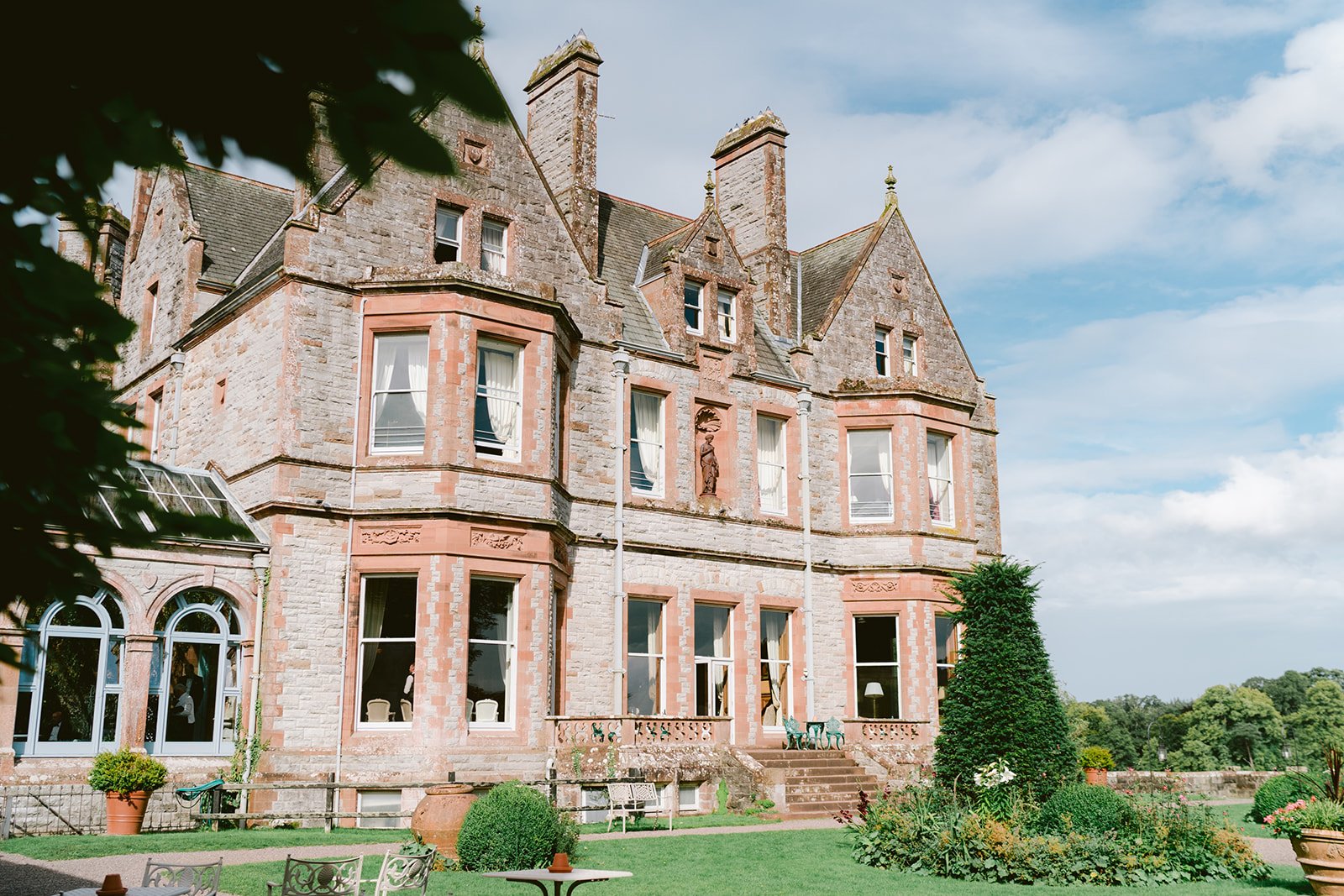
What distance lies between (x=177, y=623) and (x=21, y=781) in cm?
317

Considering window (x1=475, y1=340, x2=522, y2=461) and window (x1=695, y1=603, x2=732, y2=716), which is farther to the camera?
window (x1=695, y1=603, x2=732, y2=716)

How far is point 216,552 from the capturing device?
19.3m

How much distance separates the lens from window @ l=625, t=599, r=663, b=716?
77.4 feet

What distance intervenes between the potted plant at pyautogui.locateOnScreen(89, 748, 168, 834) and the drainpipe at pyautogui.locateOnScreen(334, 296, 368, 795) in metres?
2.91

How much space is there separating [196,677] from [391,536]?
3.83 meters

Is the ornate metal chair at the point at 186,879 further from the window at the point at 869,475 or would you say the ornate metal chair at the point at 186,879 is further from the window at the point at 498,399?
the window at the point at 869,475

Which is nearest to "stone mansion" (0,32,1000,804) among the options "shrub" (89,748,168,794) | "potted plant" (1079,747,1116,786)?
"shrub" (89,748,168,794)

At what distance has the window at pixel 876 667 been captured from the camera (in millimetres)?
26234

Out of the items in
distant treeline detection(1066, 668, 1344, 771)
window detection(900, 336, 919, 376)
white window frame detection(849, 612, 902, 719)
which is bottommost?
distant treeline detection(1066, 668, 1344, 771)

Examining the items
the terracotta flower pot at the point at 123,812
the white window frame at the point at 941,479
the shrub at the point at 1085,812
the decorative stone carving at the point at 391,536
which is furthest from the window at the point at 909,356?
the terracotta flower pot at the point at 123,812

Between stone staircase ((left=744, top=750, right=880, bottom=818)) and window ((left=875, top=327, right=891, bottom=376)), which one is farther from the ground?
window ((left=875, top=327, right=891, bottom=376))

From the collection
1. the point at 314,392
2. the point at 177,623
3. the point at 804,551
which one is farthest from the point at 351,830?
the point at 804,551

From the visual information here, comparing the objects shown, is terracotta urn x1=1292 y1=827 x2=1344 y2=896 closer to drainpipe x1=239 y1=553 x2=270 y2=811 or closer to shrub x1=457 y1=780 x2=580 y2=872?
shrub x1=457 y1=780 x2=580 y2=872

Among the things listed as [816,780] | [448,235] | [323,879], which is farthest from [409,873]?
[448,235]
